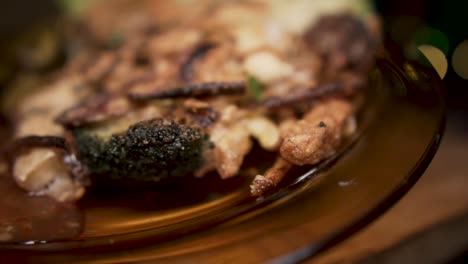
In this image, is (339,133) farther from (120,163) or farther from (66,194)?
(66,194)

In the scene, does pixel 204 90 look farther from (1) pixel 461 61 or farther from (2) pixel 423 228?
(1) pixel 461 61

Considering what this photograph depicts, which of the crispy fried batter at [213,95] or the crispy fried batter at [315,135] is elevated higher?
the crispy fried batter at [213,95]

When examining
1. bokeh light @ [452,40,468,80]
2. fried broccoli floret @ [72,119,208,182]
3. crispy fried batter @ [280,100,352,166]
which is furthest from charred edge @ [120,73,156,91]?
bokeh light @ [452,40,468,80]

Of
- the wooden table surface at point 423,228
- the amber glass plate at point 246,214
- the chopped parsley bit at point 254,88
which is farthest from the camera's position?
the chopped parsley bit at point 254,88

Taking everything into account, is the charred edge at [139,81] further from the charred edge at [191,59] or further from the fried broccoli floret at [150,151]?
the fried broccoli floret at [150,151]

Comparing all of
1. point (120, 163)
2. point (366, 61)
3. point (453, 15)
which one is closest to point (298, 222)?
point (120, 163)

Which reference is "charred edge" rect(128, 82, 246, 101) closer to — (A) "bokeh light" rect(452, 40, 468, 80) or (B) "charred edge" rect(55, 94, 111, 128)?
(B) "charred edge" rect(55, 94, 111, 128)

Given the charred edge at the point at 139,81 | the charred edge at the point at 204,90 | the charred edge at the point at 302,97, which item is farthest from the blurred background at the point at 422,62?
the charred edge at the point at 139,81

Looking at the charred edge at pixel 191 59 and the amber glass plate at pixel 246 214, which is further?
the charred edge at pixel 191 59
